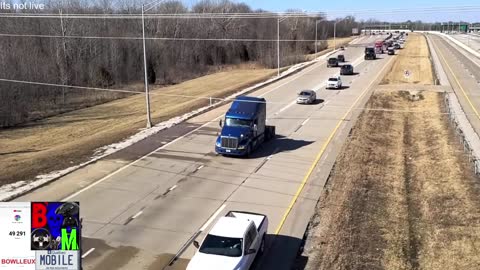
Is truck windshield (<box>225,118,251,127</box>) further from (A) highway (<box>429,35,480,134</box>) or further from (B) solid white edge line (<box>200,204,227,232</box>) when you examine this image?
(A) highway (<box>429,35,480,134</box>)

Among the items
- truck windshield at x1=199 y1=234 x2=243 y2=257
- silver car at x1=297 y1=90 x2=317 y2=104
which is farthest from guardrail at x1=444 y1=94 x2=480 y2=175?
truck windshield at x1=199 y1=234 x2=243 y2=257

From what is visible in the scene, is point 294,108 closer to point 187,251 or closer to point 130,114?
point 130,114

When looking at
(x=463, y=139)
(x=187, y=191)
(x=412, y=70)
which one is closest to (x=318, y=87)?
(x=412, y=70)

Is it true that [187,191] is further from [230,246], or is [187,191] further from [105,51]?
[105,51]

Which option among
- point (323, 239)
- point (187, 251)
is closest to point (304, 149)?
point (323, 239)

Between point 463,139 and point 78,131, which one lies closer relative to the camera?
point 463,139

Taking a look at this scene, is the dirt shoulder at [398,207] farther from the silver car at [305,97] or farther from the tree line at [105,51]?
the tree line at [105,51]
